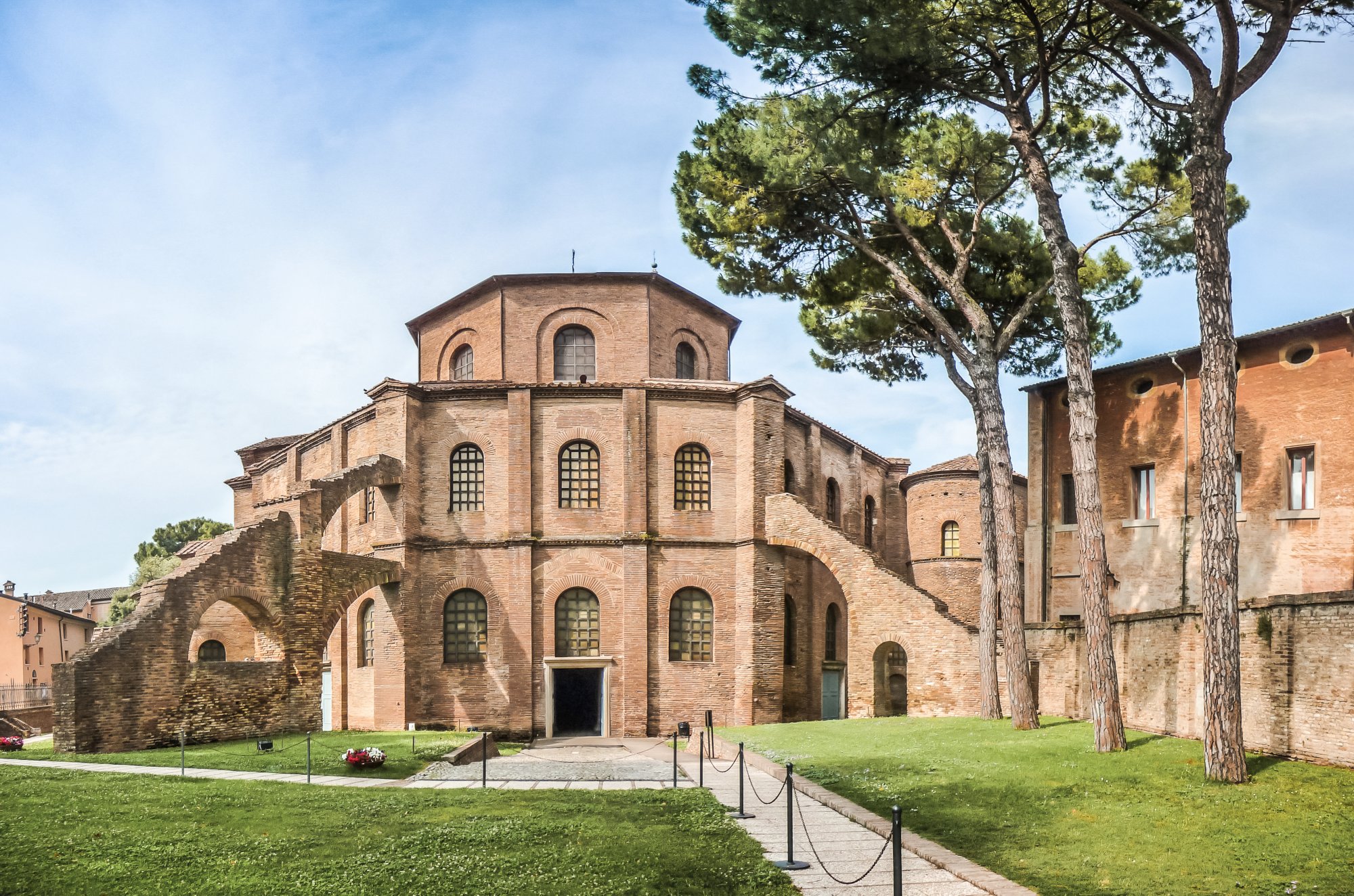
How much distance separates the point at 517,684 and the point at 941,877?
17.3m

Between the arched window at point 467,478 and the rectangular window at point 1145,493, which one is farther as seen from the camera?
the arched window at point 467,478

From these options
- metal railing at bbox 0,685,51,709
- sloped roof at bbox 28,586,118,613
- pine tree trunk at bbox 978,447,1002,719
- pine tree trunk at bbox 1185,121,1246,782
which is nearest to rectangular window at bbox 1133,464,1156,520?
pine tree trunk at bbox 978,447,1002,719

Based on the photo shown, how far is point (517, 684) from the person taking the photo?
24781 mm

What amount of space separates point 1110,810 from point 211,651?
91.8 ft

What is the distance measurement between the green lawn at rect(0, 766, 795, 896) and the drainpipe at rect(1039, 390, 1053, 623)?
14.6 metres

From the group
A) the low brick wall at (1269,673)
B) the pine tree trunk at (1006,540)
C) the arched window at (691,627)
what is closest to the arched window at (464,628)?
the arched window at (691,627)

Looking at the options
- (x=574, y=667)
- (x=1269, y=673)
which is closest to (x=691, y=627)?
(x=574, y=667)

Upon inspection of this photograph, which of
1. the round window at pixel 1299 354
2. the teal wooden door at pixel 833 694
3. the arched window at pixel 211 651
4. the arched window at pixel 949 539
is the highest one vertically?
the round window at pixel 1299 354

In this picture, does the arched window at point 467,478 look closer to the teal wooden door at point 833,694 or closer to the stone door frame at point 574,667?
the stone door frame at point 574,667

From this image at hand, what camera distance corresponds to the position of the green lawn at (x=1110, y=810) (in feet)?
28.5

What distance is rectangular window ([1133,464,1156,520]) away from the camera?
22.9 meters

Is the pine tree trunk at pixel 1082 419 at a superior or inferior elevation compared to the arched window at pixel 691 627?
superior

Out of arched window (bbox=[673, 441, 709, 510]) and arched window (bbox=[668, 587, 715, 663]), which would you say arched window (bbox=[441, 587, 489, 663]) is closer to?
arched window (bbox=[668, 587, 715, 663])

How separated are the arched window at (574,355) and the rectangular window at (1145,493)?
1397 cm
